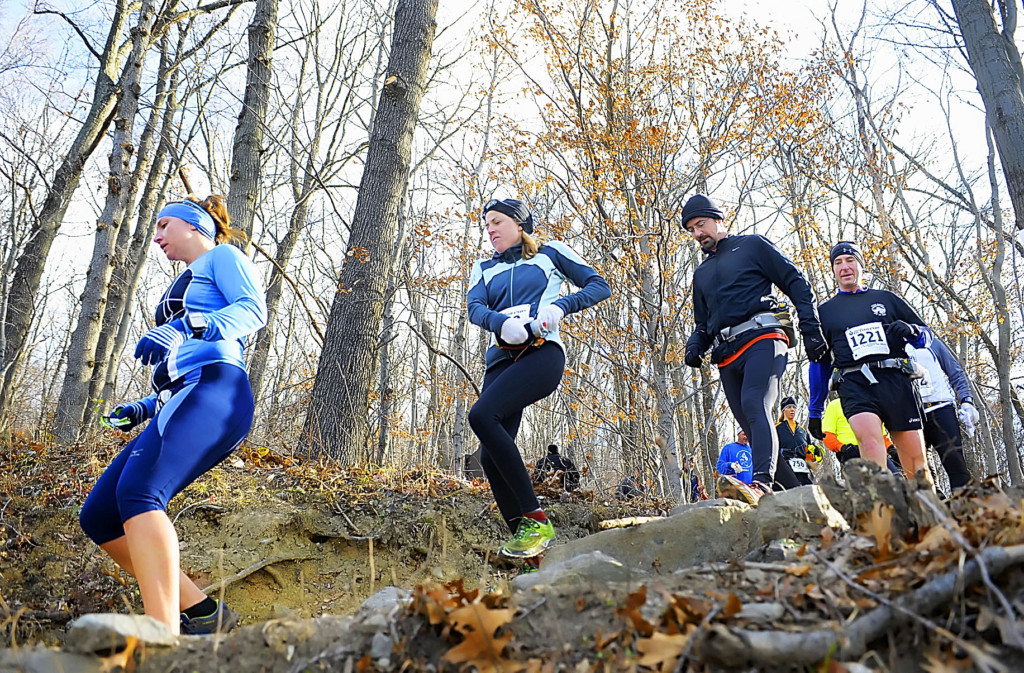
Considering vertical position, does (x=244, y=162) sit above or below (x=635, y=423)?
above

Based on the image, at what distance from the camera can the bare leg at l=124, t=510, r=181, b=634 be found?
2.62 m

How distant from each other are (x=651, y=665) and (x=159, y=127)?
1488cm

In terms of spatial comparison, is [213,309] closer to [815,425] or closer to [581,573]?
[581,573]

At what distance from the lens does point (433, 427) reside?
11.3m

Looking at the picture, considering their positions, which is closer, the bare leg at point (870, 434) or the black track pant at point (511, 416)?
the black track pant at point (511, 416)

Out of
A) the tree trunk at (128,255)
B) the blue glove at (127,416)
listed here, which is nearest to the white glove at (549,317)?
the blue glove at (127,416)

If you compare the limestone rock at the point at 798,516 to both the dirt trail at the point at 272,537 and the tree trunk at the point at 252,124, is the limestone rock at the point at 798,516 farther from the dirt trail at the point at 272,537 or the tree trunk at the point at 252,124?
the tree trunk at the point at 252,124

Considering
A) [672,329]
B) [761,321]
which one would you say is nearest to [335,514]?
[761,321]

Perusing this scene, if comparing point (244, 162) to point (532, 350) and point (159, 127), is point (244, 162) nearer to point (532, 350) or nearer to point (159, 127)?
point (532, 350)

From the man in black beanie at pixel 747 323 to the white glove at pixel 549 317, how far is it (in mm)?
1139

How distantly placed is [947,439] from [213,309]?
18.1 ft

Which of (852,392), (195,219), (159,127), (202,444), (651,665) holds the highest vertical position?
(159,127)

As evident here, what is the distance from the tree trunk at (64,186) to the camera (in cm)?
997

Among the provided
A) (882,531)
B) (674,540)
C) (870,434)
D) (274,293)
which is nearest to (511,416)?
(674,540)
